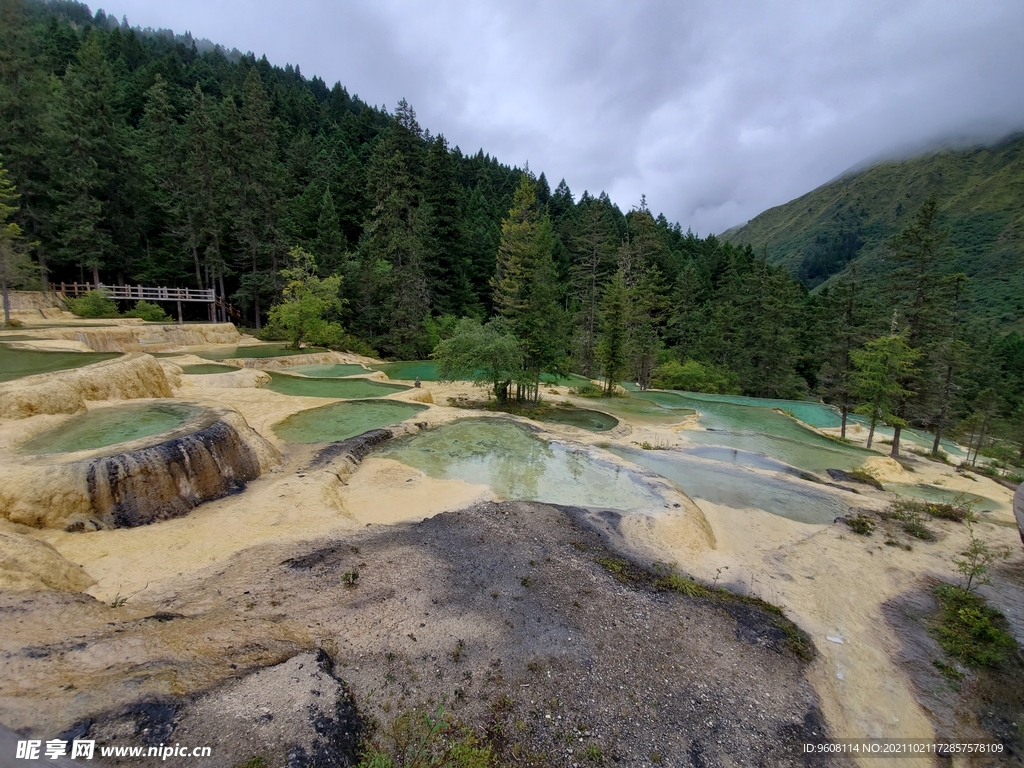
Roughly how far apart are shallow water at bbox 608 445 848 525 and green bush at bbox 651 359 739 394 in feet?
84.2

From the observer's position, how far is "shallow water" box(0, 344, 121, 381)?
12664mm

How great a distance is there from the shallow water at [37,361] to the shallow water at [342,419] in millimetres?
6428

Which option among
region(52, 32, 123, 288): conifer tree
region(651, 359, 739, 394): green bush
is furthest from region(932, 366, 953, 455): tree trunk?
region(52, 32, 123, 288): conifer tree

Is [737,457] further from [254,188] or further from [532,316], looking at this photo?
[254,188]

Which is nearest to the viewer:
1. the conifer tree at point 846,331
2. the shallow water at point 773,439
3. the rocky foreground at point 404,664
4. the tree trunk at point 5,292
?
the rocky foreground at point 404,664

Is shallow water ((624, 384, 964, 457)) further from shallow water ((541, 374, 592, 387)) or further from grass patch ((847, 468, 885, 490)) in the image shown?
grass patch ((847, 468, 885, 490))

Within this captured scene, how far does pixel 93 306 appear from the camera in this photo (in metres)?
27.9

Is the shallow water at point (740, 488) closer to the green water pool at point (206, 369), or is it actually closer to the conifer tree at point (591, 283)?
the green water pool at point (206, 369)

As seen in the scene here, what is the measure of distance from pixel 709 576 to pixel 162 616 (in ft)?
32.2

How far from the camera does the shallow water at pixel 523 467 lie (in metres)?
12.3

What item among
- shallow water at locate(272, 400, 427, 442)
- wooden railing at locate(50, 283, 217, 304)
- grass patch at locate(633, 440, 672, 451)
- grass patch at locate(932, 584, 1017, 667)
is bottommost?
grass patch at locate(932, 584, 1017, 667)

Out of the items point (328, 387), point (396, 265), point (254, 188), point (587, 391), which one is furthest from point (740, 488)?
point (254, 188)

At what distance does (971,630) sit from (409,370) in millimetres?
31014

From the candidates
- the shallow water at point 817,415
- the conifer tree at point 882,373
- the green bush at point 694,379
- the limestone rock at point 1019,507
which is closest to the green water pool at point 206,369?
the shallow water at point 817,415
